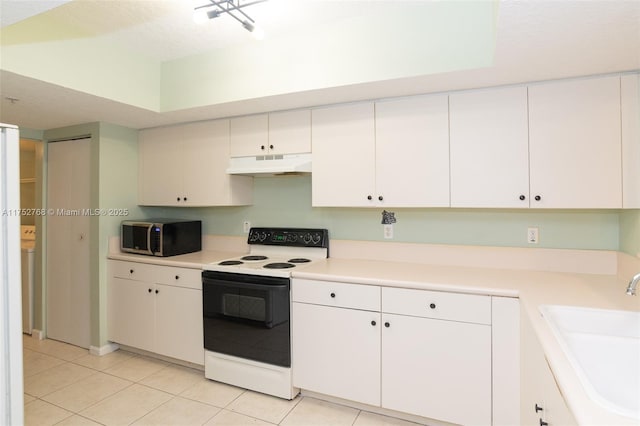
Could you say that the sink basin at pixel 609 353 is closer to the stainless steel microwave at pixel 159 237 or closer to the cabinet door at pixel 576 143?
the cabinet door at pixel 576 143

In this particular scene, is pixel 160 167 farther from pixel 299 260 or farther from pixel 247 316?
pixel 247 316

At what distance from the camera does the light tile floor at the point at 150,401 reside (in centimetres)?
220

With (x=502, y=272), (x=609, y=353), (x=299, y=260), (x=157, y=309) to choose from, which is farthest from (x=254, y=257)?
(x=609, y=353)

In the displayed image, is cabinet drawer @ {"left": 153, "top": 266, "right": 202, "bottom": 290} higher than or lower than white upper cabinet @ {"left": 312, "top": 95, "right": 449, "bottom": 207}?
lower

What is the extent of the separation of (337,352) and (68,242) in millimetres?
2839

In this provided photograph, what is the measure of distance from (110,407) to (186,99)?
222 cm

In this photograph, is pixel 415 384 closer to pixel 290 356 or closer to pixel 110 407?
pixel 290 356

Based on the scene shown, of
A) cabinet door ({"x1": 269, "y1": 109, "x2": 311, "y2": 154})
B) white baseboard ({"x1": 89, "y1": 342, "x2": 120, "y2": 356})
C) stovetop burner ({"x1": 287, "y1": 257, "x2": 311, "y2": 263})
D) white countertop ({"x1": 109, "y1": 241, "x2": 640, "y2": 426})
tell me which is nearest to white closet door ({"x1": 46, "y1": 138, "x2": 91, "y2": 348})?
white baseboard ({"x1": 89, "y1": 342, "x2": 120, "y2": 356})

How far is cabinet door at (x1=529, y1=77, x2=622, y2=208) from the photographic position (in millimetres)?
1940

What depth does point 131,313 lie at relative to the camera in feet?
10.1

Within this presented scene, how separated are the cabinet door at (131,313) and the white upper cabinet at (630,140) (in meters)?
3.28

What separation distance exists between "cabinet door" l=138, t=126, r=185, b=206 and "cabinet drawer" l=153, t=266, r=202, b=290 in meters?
0.67

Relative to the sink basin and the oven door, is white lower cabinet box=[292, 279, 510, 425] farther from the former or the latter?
the sink basin

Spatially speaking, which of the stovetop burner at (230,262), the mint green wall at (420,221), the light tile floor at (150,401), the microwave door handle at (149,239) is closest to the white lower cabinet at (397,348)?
the light tile floor at (150,401)
